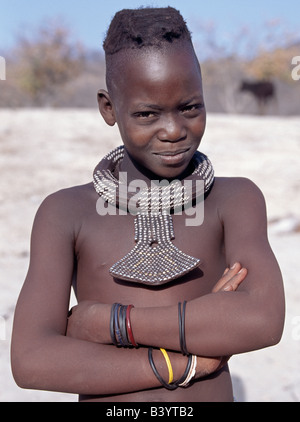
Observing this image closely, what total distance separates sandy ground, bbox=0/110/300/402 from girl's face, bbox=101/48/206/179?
228 centimetres

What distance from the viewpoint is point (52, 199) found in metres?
1.90

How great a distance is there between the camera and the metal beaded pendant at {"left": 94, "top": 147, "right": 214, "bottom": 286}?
5.68 feet

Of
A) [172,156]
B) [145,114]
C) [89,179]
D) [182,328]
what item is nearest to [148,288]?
[182,328]

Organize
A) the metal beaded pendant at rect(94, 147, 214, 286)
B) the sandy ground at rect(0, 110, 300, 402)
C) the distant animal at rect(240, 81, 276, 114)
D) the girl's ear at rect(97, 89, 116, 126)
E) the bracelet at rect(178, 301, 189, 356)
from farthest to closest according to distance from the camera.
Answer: the distant animal at rect(240, 81, 276, 114)
the sandy ground at rect(0, 110, 300, 402)
the girl's ear at rect(97, 89, 116, 126)
the metal beaded pendant at rect(94, 147, 214, 286)
the bracelet at rect(178, 301, 189, 356)

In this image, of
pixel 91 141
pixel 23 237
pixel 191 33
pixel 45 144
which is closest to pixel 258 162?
pixel 91 141

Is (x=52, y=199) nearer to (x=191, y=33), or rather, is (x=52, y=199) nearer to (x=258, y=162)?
(x=191, y=33)

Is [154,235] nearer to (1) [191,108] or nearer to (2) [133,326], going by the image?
(2) [133,326]

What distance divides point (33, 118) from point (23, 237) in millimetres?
5316

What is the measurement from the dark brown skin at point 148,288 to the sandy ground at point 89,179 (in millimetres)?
1940

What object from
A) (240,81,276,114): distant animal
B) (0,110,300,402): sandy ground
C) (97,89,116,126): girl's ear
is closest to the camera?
(97,89,116,126): girl's ear

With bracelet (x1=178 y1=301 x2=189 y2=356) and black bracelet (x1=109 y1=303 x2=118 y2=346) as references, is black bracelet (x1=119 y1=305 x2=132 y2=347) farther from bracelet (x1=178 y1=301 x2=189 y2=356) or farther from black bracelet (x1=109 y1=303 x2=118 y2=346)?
bracelet (x1=178 y1=301 x2=189 y2=356)

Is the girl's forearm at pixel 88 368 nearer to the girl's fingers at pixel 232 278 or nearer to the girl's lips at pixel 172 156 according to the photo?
the girl's fingers at pixel 232 278

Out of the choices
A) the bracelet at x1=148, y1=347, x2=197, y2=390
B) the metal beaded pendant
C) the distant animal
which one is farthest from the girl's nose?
the distant animal

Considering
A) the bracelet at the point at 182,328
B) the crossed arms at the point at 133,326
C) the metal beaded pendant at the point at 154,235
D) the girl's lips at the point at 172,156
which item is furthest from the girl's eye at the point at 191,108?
the bracelet at the point at 182,328
